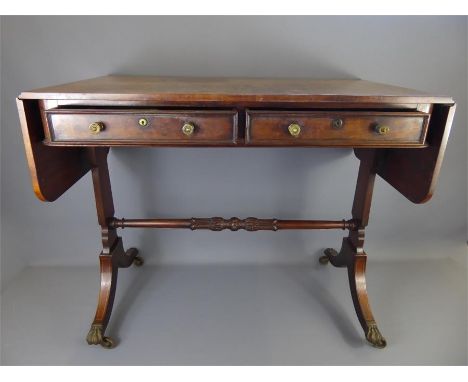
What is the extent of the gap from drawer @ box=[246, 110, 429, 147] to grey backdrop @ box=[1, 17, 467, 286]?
71 cm

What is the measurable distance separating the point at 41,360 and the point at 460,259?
8.42ft

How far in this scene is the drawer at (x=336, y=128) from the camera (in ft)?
3.71

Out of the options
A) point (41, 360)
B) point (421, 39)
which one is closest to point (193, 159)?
point (41, 360)

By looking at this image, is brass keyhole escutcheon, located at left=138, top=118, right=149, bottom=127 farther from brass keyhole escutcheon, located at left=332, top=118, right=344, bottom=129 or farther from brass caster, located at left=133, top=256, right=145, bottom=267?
brass caster, located at left=133, top=256, right=145, bottom=267

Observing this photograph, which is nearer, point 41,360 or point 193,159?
point 41,360

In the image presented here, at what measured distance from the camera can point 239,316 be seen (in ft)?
5.73

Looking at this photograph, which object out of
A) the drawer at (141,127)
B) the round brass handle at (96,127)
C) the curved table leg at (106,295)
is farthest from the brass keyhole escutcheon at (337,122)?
the curved table leg at (106,295)

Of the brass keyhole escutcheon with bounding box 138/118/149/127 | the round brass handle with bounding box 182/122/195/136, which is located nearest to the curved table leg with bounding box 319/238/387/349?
the round brass handle with bounding box 182/122/195/136

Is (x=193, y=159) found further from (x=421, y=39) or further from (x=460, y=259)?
(x=460, y=259)

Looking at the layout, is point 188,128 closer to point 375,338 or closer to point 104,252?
point 104,252

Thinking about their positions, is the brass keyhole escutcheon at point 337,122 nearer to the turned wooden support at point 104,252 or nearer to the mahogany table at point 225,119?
the mahogany table at point 225,119

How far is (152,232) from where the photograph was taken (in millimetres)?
2098

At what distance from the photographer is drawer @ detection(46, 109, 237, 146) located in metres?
1.11

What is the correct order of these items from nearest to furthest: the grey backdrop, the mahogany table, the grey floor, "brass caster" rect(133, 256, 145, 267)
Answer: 1. the mahogany table
2. the grey floor
3. the grey backdrop
4. "brass caster" rect(133, 256, 145, 267)
